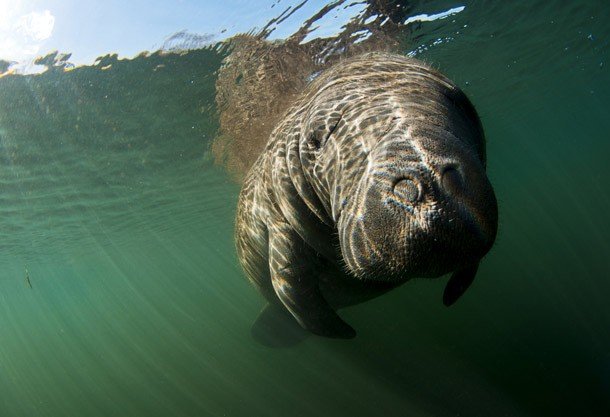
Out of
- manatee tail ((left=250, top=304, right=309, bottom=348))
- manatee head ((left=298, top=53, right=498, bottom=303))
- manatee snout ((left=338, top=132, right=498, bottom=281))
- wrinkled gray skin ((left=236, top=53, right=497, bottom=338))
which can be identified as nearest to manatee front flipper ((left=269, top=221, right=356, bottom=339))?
wrinkled gray skin ((left=236, top=53, right=497, bottom=338))

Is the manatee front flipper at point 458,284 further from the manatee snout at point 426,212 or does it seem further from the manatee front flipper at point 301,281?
the manatee snout at point 426,212

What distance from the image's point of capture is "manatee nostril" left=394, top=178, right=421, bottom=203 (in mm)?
1541

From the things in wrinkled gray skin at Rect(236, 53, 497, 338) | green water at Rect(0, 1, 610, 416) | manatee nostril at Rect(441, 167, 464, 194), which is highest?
manatee nostril at Rect(441, 167, 464, 194)

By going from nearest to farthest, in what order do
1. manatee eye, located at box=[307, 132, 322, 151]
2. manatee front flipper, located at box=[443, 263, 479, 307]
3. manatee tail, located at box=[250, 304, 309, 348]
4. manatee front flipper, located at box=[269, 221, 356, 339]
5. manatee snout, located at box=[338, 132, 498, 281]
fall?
manatee snout, located at box=[338, 132, 498, 281] → manatee eye, located at box=[307, 132, 322, 151] → manatee front flipper, located at box=[443, 263, 479, 307] → manatee front flipper, located at box=[269, 221, 356, 339] → manatee tail, located at box=[250, 304, 309, 348]

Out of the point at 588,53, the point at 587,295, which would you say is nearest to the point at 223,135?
the point at 587,295

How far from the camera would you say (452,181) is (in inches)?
60.6

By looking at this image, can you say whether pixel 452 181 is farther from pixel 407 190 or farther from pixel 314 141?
pixel 314 141

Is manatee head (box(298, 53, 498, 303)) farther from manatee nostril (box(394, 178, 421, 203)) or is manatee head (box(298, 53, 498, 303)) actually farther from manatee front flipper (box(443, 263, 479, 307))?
manatee front flipper (box(443, 263, 479, 307))

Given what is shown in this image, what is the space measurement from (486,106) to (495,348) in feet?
67.5

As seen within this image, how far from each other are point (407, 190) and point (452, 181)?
0.16 meters

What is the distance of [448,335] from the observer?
9.64 m

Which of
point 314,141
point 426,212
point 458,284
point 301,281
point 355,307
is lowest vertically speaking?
point 355,307

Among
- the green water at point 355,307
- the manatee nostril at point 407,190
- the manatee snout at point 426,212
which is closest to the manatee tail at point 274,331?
the green water at point 355,307

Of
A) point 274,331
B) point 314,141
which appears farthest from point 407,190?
point 274,331
